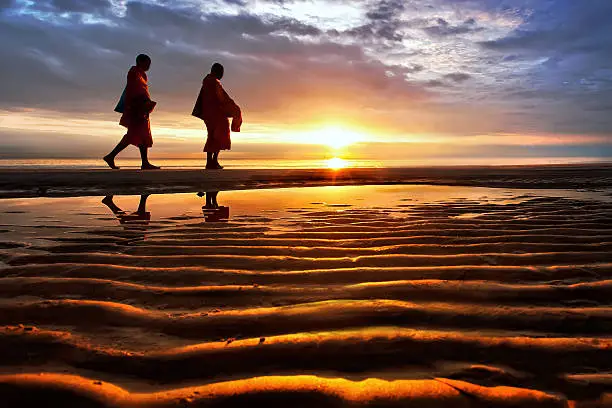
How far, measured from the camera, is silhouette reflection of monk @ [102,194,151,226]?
3.70 m

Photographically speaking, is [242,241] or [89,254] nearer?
[89,254]

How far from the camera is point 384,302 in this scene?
1.69m

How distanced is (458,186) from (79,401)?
717 cm

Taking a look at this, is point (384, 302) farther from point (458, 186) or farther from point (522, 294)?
point (458, 186)

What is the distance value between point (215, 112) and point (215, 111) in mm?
22

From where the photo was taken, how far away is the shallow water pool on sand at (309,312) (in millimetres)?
1165

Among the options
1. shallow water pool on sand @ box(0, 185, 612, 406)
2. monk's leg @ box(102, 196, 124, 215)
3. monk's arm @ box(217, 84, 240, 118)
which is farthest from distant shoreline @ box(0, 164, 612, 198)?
shallow water pool on sand @ box(0, 185, 612, 406)

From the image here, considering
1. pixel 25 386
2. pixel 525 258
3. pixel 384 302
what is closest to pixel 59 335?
pixel 25 386

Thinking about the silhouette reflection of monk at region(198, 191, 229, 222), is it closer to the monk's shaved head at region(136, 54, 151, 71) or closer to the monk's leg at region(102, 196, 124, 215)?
the monk's leg at region(102, 196, 124, 215)

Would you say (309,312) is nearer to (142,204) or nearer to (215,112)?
(142,204)

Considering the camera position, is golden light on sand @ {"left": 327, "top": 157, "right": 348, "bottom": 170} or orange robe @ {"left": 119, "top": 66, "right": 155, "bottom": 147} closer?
orange robe @ {"left": 119, "top": 66, "right": 155, "bottom": 147}

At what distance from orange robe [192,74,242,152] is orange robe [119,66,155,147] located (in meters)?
1.18

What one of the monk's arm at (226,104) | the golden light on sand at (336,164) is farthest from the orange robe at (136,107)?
the golden light on sand at (336,164)

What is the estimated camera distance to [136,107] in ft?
30.4
